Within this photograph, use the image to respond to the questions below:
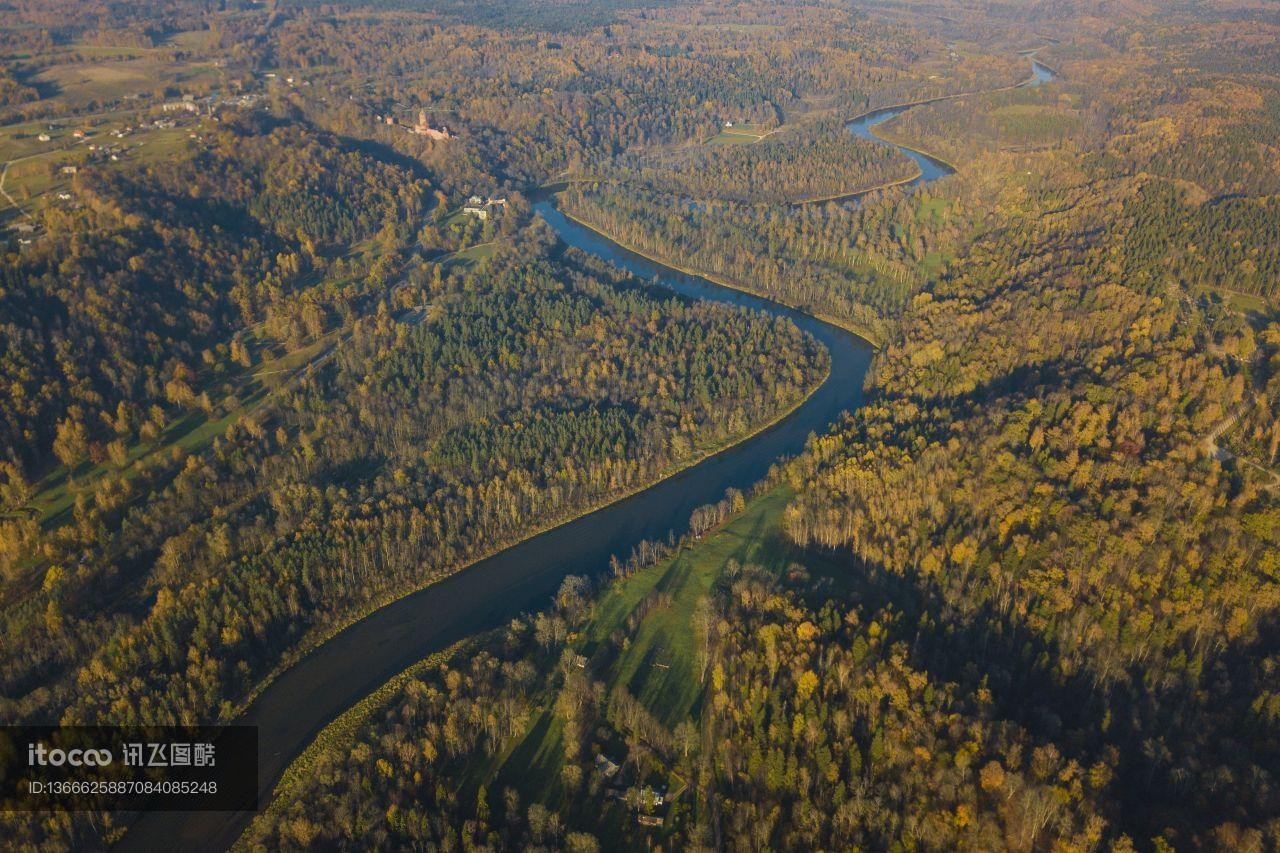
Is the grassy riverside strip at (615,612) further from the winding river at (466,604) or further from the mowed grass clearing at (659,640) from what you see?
the winding river at (466,604)

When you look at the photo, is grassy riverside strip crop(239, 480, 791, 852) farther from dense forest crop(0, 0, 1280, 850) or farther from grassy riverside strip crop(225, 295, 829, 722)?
grassy riverside strip crop(225, 295, 829, 722)

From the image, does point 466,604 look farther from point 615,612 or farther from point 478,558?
point 615,612

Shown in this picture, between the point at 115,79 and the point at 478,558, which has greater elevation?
the point at 115,79

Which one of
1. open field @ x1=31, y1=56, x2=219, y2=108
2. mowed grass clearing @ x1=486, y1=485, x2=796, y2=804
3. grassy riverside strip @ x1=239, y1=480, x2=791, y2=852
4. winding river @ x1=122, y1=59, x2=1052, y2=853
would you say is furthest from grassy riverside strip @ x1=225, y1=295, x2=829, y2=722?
open field @ x1=31, y1=56, x2=219, y2=108

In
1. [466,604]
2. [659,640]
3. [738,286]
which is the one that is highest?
[738,286]

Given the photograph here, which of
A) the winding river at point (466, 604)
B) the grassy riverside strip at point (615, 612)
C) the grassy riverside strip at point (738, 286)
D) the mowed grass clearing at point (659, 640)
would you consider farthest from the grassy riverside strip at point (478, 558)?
the grassy riverside strip at point (738, 286)

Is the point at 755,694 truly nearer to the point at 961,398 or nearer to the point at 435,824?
the point at 435,824

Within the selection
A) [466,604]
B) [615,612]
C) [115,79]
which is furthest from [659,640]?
[115,79]

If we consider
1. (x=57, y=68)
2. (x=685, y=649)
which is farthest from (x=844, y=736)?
(x=57, y=68)

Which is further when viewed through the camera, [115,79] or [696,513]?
[115,79]
